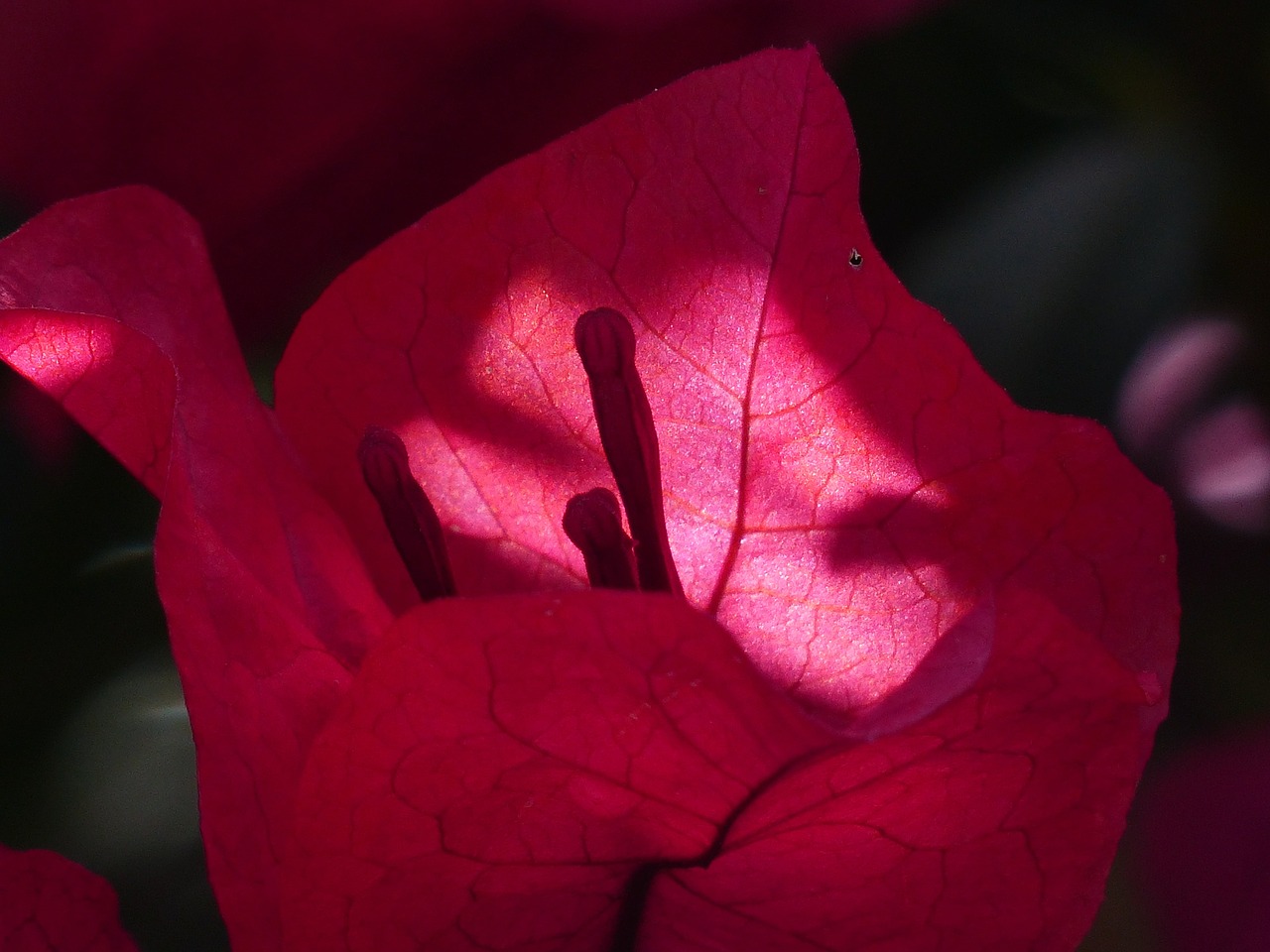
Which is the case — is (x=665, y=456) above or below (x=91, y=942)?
above

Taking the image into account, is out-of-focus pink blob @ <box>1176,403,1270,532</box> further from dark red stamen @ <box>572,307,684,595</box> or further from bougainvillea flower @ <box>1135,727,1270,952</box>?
dark red stamen @ <box>572,307,684,595</box>

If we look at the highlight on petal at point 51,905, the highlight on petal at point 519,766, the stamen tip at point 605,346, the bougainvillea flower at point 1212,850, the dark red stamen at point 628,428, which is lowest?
the bougainvillea flower at point 1212,850

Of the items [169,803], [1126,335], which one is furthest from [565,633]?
[1126,335]

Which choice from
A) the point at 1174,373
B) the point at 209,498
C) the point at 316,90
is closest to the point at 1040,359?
the point at 1174,373

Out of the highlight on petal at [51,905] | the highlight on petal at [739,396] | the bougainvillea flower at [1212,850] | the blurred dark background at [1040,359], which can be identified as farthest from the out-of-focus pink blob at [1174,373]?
the highlight on petal at [51,905]

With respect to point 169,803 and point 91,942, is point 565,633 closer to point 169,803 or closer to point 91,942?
point 91,942

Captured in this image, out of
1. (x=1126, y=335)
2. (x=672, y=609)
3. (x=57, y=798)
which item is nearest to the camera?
(x=672, y=609)

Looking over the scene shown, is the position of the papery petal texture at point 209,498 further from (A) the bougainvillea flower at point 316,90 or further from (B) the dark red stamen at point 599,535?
(A) the bougainvillea flower at point 316,90
